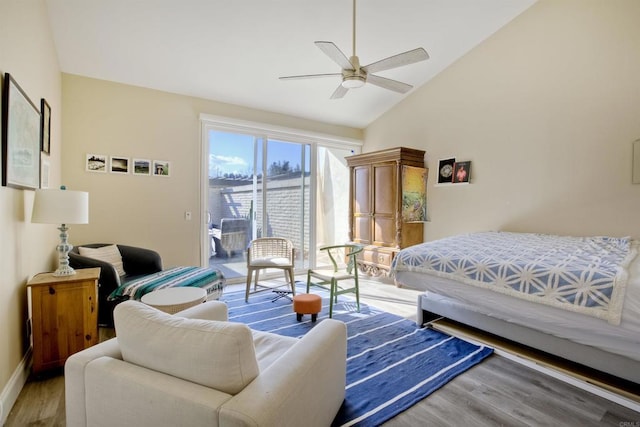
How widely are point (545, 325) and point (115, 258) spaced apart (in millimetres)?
3765

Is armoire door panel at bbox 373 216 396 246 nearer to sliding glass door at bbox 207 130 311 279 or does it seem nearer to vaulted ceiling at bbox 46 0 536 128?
sliding glass door at bbox 207 130 311 279

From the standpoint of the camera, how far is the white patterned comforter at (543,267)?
1.73 m

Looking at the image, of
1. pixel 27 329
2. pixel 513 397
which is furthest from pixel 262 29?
pixel 513 397

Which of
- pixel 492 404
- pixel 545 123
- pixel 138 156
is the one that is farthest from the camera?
pixel 138 156

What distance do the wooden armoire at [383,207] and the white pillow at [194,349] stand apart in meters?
3.51

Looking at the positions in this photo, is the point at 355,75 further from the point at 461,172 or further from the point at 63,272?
the point at 63,272

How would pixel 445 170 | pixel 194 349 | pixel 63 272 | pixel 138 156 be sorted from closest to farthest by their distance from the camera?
pixel 194 349 < pixel 63 272 < pixel 138 156 < pixel 445 170

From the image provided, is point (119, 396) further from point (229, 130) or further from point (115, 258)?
point (229, 130)

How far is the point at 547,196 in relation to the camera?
3.53m

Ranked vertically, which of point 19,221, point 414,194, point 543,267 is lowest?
point 543,267

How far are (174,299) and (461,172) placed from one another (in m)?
3.78

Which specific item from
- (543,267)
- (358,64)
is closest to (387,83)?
(358,64)

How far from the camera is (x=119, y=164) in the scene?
140 inches

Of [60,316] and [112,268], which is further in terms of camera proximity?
[112,268]
